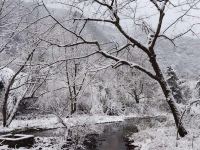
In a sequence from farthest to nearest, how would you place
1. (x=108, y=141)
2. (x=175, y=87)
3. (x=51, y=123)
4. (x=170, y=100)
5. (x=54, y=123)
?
1. (x=175, y=87)
2. (x=51, y=123)
3. (x=54, y=123)
4. (x=108, y=141)
5. (x=170, y=100)

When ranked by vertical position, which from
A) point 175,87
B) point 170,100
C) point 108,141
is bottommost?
point 108,141

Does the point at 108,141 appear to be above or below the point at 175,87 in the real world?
below

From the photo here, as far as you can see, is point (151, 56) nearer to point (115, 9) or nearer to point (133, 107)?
point (115, 9)

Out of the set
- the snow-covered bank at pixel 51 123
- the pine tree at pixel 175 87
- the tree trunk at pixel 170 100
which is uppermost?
the pine tree at pixel 175 87

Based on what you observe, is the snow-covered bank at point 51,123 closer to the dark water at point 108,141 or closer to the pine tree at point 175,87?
the dark water at point 108,141

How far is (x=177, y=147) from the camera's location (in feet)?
39.6

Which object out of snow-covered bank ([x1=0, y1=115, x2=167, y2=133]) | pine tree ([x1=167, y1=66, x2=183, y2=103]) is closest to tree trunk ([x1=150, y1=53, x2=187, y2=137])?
snow-covered bank ([x1=0, y1=115, x2=167, y2=133])

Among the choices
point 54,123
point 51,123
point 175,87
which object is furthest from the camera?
point 175,87

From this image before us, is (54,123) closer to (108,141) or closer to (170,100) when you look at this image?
(108,141)

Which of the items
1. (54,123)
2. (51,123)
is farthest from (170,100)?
(51,123)

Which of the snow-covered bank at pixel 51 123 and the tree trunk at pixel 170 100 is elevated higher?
the tree trunk at pixel 170 100

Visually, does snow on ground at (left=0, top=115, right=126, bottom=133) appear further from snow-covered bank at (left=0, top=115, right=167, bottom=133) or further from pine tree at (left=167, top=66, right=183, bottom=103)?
pine tree at (left=167, top=66, right=183, bottom=103)

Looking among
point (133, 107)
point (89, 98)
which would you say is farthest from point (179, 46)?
point (133, 107)

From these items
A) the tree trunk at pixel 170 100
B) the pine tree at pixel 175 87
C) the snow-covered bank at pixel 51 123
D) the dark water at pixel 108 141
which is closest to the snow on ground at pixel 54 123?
the snow-covered bank at pixel 51 123
